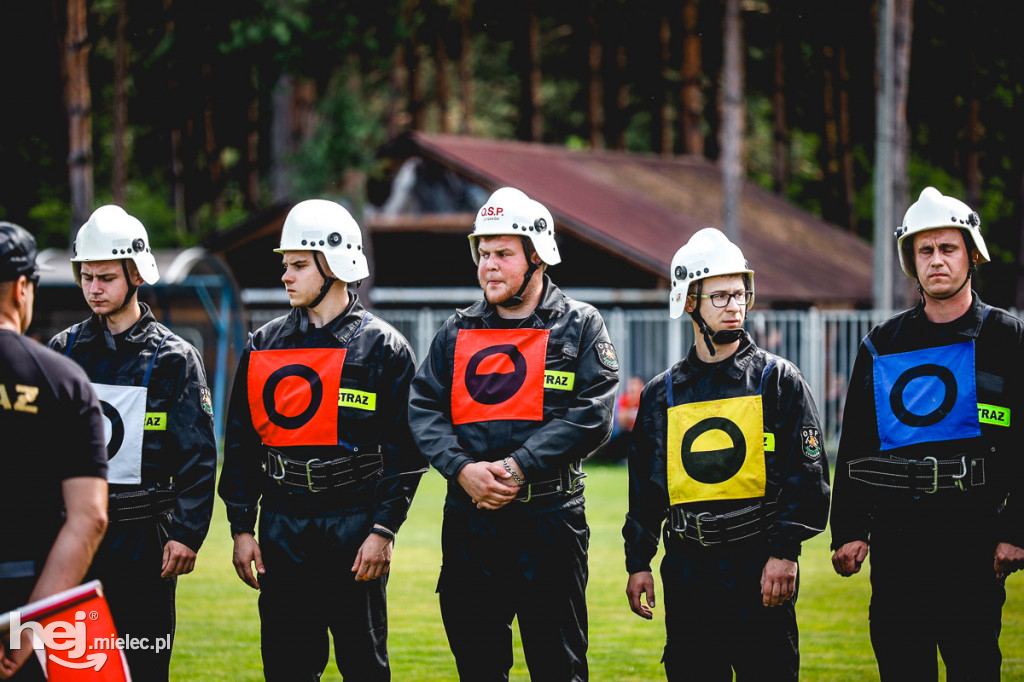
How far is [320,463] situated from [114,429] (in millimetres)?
1002

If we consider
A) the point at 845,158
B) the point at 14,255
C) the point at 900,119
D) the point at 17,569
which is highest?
the point at 845,158

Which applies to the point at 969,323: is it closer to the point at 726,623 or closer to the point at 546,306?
the point at 726,623

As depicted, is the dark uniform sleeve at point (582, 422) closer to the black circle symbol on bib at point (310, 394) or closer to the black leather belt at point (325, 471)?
the black leather belt at point (325, 471)

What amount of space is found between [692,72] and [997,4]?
13.5m

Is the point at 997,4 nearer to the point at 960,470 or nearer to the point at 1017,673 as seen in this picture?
the point at 1017,673

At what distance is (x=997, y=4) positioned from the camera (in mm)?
23703

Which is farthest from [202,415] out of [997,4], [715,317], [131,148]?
[131,148]

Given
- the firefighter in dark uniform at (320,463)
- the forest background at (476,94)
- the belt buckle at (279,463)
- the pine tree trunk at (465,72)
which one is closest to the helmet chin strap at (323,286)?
the firefighter in dark uniform at (320,463)

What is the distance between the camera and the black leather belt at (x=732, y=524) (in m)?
5.43

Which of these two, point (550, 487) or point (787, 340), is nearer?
point (550, 487)

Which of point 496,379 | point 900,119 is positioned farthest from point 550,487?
point 900,119

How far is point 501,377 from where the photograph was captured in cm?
576

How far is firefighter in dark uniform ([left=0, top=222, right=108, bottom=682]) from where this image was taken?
4.22 metres

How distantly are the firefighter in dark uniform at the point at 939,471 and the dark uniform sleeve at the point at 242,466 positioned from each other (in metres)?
2.75
